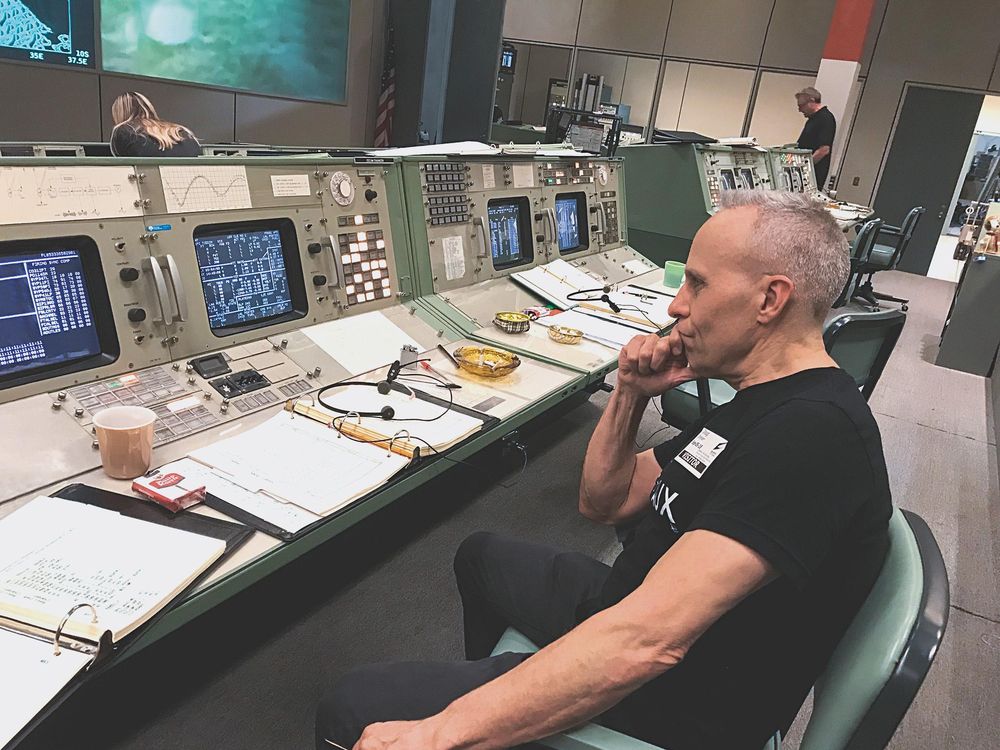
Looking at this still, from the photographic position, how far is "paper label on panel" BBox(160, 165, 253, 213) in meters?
1.57

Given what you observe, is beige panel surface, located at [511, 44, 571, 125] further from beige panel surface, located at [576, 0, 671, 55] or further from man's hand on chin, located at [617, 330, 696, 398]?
man's hand on chin, located at [617, 330, 696, 398]

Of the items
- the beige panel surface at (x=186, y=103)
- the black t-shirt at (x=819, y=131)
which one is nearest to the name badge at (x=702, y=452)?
the beige panel surface at (x=186, y=103)

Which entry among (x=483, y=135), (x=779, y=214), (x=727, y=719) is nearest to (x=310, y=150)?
(x=779, y=214)

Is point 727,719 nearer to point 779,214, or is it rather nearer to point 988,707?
point 779,214

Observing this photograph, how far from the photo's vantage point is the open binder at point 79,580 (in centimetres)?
82

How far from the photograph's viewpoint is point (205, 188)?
5.36ft

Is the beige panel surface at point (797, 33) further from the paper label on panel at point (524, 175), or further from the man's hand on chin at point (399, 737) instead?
the man's hand on chin at point (399, 737)

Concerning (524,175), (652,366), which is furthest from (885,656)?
(524,175)

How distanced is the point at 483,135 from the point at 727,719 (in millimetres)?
5823

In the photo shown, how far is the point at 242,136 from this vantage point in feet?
17.2

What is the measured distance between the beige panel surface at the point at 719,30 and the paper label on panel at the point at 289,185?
7875 mm

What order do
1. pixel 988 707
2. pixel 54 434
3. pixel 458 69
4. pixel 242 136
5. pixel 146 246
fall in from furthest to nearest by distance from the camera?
1. pixel 458 69
2. pixel 242 136
3. pixel 988 707
4. pixel 146 246
5. pixel 54 434

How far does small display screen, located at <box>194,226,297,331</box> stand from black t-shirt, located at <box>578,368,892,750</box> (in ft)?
3.77

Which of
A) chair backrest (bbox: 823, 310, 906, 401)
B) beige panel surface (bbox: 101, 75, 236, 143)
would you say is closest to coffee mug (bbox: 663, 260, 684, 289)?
chair backrest (bbox: 823, 310, 906, 401)
